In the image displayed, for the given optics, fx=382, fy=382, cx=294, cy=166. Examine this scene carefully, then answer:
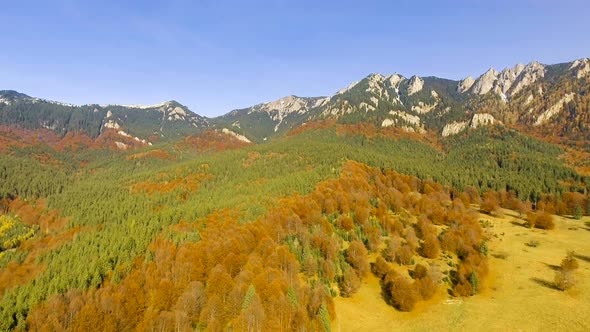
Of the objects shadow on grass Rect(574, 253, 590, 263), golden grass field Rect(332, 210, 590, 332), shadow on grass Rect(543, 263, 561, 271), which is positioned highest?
shadow on grass Rect(574, 253, 590, 263)

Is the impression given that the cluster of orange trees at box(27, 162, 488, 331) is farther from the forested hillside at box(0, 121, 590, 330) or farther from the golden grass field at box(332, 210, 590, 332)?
the golden grass field at box(332, 210, 590, 332)

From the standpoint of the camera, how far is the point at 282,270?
93812mm

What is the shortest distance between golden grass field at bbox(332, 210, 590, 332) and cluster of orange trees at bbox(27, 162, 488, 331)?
3.34 meters

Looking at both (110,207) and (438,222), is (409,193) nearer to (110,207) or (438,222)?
(438,222)

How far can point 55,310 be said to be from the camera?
77.4 metres

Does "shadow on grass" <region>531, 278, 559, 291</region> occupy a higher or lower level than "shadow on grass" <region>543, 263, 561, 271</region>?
lower

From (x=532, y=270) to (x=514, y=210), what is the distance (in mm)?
76660

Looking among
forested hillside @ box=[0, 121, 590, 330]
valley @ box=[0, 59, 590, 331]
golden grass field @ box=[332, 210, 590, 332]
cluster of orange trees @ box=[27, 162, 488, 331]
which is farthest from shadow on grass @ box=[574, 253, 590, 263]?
cluster of orange trees @ box=[27, 162, 488, 331]

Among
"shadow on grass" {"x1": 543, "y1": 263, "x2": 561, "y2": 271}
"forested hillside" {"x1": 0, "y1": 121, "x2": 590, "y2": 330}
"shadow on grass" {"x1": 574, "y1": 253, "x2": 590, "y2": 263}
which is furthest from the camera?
"shadow on grass" {"x1": 574, "y1": 253, "x2": 590, "y2": 263}

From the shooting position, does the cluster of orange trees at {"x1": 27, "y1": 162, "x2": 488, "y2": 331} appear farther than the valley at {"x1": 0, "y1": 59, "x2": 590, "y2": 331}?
No

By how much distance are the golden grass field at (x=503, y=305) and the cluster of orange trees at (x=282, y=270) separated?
11.0ft

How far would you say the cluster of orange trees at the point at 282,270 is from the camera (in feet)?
252

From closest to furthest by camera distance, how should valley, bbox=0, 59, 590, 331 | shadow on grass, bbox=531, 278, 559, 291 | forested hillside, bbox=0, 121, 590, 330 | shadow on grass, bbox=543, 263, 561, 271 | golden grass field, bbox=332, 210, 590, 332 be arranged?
golden grass field, bbox=332, 210, 590, 332
valley, bbox=0, 59, 590, 331
forested hillside, bbox=0, 121, 590, 330
shadow on grass, bbox=531, 278, 559, 291
shadow on grass, bbox=543, 263, 561, 271

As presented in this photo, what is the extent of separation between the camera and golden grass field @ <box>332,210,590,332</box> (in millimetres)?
77688
